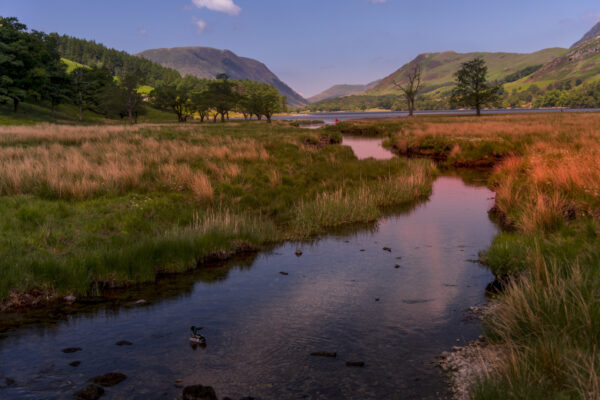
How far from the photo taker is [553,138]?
29094mm

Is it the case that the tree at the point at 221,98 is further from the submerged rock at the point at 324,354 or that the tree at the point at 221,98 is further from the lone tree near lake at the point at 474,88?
the submerged rock at the point at 324,354

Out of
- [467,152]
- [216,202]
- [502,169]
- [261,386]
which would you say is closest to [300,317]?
[261,386]

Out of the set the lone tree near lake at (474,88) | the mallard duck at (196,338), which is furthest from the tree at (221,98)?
the mallard duck at (196,338)

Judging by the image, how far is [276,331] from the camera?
23.9 feet

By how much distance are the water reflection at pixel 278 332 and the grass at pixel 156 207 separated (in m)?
1.16

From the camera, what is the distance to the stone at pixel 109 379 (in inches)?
225

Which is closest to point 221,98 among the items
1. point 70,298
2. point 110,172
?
point 110,172

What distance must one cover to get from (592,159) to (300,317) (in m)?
14.9

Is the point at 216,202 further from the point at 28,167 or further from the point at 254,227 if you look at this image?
the point at 28,167

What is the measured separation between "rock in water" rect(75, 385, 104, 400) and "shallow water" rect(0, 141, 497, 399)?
163 mm

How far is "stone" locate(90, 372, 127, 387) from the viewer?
571 centimetres

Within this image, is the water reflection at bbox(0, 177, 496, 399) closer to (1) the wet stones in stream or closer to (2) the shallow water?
(2) the shallow water

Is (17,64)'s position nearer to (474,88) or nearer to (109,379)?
(109,379)

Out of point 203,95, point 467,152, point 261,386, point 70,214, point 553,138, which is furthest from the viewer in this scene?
point 203,95
